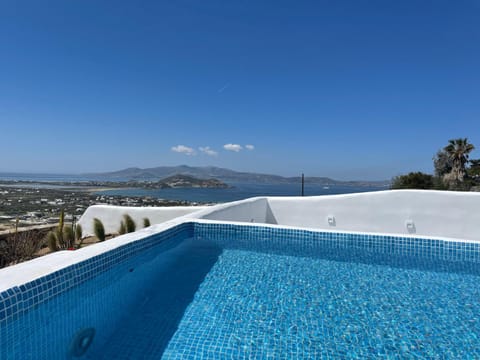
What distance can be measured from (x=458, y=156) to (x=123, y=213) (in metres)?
24.3

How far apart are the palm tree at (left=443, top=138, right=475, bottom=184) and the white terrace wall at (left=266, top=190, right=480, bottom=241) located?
709 inches

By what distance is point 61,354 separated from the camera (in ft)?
5.48

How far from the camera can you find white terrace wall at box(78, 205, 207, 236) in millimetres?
6590

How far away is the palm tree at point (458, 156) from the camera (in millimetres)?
18375

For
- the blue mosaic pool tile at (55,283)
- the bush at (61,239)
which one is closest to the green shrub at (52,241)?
the bush at (61,239)

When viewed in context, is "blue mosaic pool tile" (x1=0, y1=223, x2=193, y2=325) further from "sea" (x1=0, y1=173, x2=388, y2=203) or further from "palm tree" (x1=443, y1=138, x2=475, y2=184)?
"palm tree" (x1=443, y1=138, x2=475, y2=184)

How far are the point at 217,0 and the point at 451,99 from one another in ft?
57.9

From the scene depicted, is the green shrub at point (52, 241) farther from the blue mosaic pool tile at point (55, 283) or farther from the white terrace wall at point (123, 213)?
the blue mosaic pool tile at point (55, 283)

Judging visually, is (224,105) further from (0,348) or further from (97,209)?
(0,348)

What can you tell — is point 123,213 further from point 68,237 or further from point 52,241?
point 52,241

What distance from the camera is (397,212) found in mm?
5441

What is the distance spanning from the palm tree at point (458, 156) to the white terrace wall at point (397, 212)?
18012 millimetres

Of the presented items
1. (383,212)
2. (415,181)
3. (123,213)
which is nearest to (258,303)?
(383,212)

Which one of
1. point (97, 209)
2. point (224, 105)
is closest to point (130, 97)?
point (224, 105)
